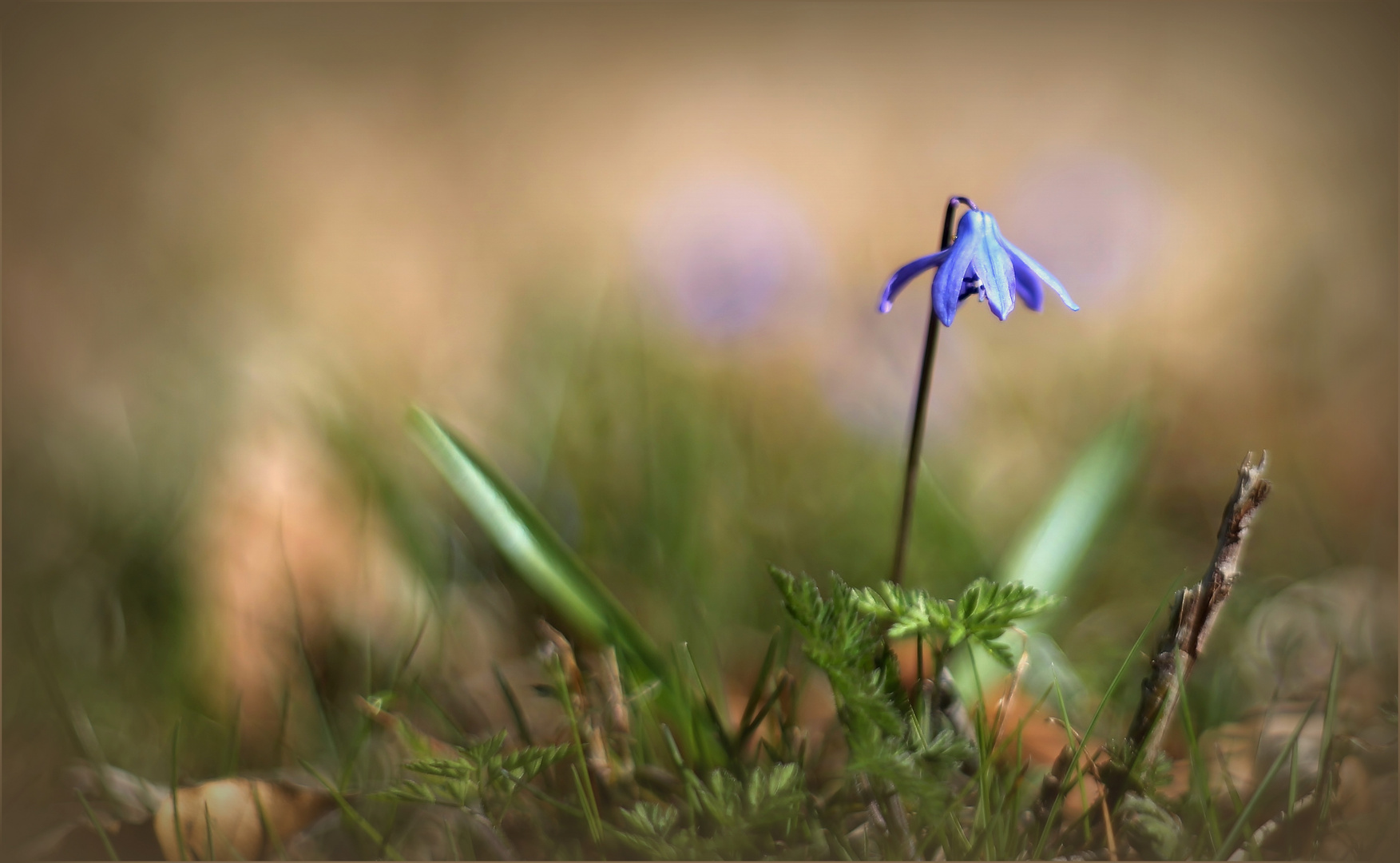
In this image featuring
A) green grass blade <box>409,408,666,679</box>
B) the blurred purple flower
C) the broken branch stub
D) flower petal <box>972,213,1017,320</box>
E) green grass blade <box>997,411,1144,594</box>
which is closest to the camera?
the broken branch stub

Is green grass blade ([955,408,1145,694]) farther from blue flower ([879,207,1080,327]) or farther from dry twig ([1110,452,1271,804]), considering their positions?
blue flower ([879,207,1080,327])

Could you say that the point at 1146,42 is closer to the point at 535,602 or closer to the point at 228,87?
the point at 535,602

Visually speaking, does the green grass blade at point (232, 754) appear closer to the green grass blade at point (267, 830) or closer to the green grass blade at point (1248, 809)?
the green grass blade at point (267, 830)

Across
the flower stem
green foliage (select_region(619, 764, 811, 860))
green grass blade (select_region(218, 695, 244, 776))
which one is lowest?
green grass blade (select_region(218, 695, 244, 776))

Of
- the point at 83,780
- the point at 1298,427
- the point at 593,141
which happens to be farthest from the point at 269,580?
the point at 593,141

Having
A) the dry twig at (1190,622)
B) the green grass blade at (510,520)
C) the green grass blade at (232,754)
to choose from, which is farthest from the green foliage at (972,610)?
the green grass blade at (232,754)

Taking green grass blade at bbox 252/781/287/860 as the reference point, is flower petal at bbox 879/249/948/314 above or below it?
above

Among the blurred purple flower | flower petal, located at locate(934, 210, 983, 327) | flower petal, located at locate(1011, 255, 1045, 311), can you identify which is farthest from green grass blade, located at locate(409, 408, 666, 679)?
the blurred purple flower
